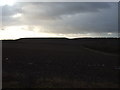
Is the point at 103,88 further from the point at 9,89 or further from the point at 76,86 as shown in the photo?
the point at 9,89

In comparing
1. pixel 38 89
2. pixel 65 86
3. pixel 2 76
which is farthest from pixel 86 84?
pixel 2 76

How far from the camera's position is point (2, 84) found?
11297 mm

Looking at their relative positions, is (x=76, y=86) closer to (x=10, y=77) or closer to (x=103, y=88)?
(x=103, y=88)

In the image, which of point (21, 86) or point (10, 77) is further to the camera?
point (10, 77)

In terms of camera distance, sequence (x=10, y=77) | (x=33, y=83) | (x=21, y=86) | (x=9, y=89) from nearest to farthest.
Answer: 1. (x=9, y=89)
2. (x=21, y=86)
3. (x=33, y=83)
4. (x=10, y=77)

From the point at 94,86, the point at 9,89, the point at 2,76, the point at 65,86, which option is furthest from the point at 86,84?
the point at 2,76

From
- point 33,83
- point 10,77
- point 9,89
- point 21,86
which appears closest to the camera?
point 9,89

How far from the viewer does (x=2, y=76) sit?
13.4m

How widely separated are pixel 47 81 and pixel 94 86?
9.15 ft

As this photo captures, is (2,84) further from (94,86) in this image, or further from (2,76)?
(94,86)

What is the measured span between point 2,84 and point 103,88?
5.60 meters

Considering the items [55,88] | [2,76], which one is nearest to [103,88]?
[55,88]

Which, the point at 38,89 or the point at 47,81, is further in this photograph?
the point at 47,81

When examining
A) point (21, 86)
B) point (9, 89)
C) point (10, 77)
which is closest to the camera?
point (9, 89)
